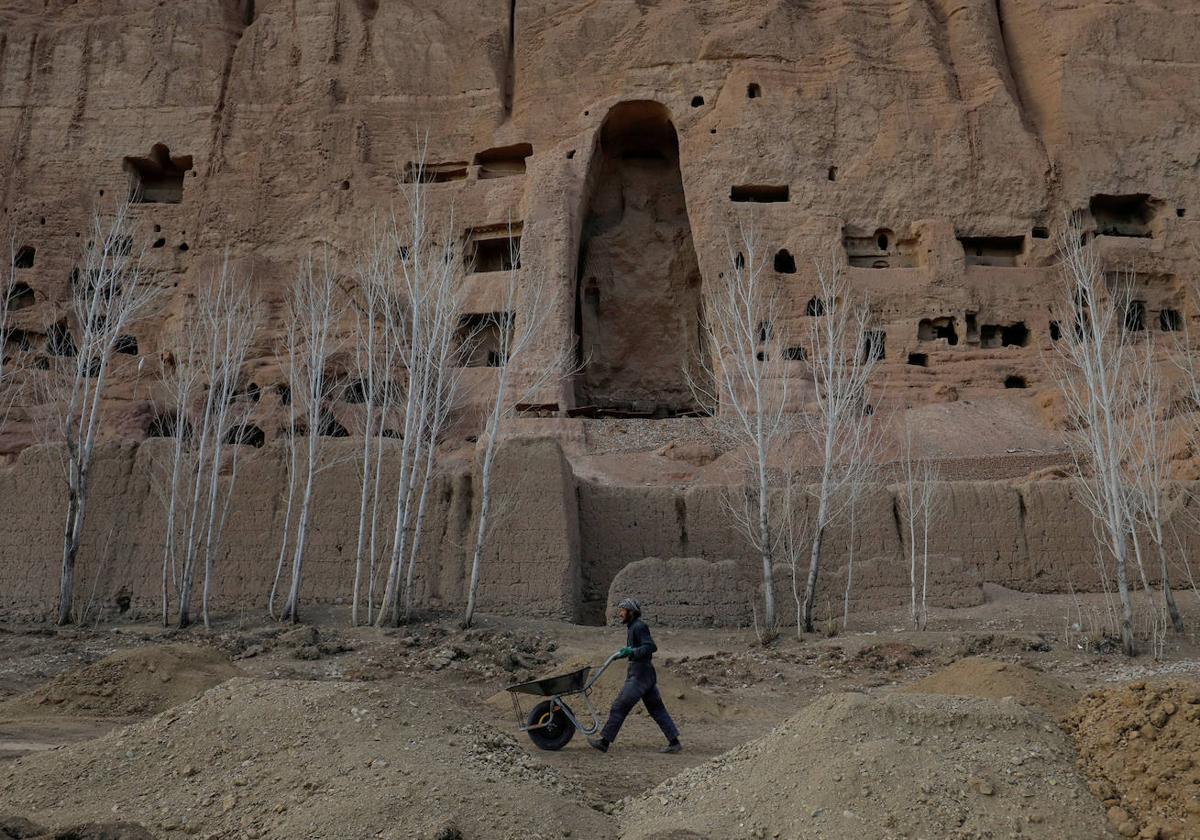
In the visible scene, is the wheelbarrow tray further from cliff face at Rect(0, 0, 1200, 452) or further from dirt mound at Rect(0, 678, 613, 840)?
cliff face at Rect(0, 0, 1200, 452)

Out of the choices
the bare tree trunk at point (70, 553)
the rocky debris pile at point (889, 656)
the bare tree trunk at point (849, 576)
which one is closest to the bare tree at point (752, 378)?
the bare tree trunk at point (849, 576)

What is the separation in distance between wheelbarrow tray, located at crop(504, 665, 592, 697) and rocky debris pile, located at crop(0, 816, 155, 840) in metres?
2.84

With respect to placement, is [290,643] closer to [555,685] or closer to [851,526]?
[555,685]

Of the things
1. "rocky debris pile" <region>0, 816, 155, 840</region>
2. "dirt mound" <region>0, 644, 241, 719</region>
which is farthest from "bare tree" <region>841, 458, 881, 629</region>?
"rocky debris pile" <region>0, 816, 155, 840</region>

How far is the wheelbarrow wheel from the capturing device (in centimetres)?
757

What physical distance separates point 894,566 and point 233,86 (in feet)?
92.3

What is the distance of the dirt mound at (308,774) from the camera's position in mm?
5270

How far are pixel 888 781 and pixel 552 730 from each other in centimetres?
302

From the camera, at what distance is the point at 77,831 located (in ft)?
16.0

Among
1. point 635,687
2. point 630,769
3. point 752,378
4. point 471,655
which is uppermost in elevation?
point 752,378

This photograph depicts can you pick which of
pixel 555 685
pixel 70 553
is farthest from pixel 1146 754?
pixel 70 553

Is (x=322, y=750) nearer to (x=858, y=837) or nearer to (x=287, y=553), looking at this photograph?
(x=858, y=837)

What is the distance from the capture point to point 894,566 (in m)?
14.5

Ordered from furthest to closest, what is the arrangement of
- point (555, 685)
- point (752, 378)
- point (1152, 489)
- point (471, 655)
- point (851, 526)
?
point (752, 378)
point (851, 526)
point (1152, 489)
point (471, 655)
point (555, 685)
